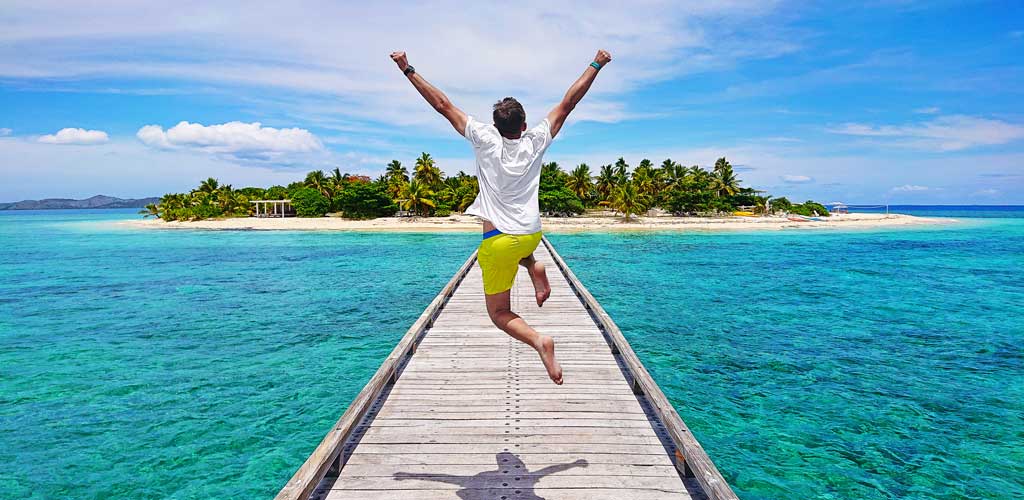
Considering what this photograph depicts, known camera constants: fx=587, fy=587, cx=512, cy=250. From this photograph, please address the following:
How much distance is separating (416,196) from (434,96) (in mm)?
71363

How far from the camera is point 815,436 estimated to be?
8930 millimetres

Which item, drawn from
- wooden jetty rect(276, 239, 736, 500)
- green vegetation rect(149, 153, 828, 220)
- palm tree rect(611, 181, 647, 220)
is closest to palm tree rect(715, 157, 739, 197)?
green vegetation rect(149, 153, 828, 220)

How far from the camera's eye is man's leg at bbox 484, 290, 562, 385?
11.8ft

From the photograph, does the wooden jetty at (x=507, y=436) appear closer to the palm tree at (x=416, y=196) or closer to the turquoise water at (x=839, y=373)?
the turquoise water at (x=839, y=373)

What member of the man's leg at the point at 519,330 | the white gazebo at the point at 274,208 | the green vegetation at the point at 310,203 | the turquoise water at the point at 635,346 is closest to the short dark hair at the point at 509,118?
the man's leg at the point at 519,330

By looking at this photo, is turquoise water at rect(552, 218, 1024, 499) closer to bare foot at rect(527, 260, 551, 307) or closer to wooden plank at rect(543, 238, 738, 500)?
wooden plank at rect(543, 238, 738, 500)

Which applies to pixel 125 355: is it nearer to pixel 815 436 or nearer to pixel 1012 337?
pixel 815 436

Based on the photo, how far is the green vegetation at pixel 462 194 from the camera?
75625mm

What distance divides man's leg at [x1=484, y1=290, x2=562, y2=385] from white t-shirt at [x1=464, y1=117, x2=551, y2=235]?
45 centimetres

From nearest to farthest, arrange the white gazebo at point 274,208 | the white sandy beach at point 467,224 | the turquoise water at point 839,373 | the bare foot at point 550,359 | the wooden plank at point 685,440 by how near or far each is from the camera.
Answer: the bare foot at point 550,359
the wooden plank at point 685,440
the turquoise water at point 839,373
the white sandy beach at point 467,224
the white gazebo at point 274,208

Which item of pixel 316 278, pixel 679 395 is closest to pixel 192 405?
pixel 679 395

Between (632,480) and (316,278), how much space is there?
24845 millimetres

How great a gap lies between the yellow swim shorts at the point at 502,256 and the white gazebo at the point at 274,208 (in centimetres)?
8547

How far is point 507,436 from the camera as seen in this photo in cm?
559
